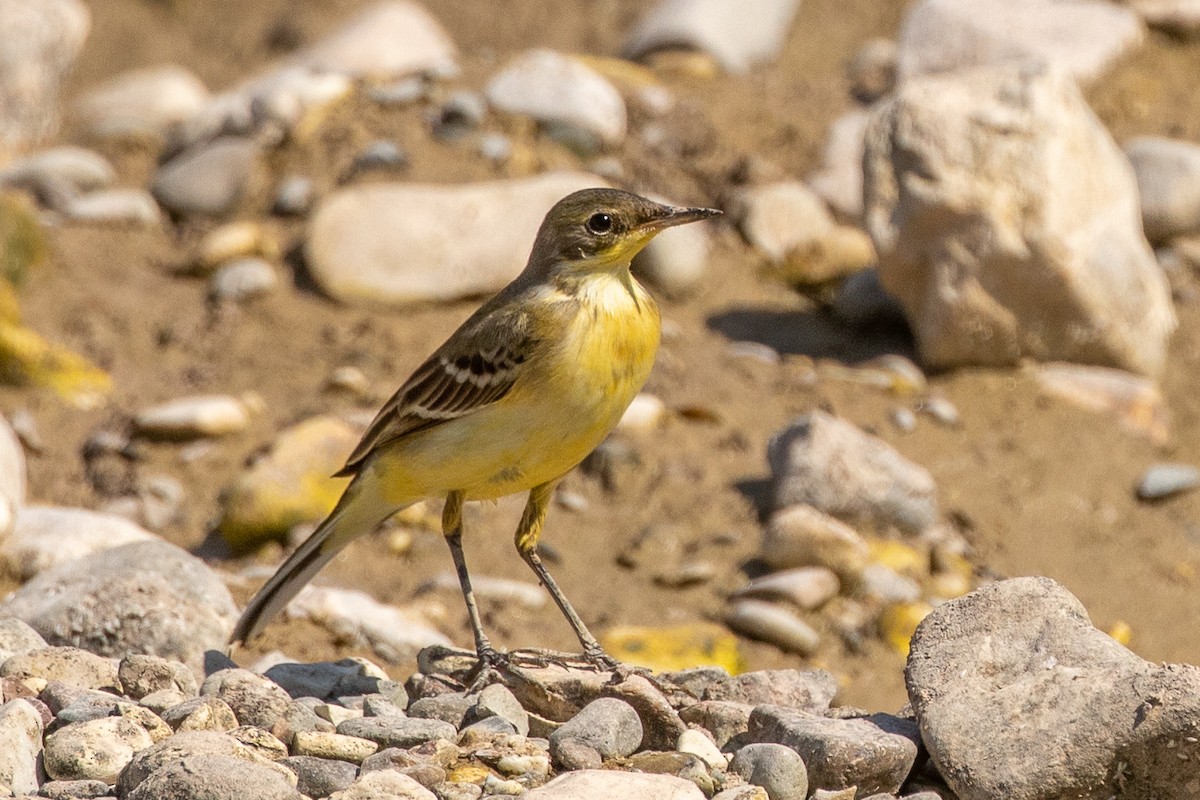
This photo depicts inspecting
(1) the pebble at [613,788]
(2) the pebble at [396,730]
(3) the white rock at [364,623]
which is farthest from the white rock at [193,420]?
(1) the pebble at [613,788]

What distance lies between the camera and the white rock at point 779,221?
13.5 meters

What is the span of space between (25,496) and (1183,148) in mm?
8859

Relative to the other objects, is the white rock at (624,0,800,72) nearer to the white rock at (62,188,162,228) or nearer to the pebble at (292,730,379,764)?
the white rock at (62,188,162,228)

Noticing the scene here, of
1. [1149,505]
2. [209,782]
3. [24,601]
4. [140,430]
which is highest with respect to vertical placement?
[209,782]

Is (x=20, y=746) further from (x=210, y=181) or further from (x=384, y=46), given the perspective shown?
(x=384, y=46)

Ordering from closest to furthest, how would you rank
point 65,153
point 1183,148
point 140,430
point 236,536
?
point 236,536 < point 140,430 < point 1183,148 < point 65,153

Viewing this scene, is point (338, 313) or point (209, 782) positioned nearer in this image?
point (209, 782)

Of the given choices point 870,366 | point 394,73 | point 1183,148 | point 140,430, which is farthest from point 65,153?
point 1183,148

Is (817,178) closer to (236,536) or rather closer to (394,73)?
(394,73)

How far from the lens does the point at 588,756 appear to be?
575cm

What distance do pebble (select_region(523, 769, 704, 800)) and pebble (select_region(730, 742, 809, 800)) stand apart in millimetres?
359

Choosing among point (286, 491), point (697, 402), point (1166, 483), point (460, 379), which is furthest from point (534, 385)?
point (1166, 483)

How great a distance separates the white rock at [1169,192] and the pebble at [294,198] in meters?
6.38

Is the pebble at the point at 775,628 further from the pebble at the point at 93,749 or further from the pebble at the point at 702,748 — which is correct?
the pebble at the point at 93,749
